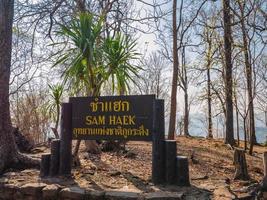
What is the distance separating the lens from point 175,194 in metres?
3.42

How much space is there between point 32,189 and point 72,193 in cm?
60

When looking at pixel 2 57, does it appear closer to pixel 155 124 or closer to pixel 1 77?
pixel 1 77

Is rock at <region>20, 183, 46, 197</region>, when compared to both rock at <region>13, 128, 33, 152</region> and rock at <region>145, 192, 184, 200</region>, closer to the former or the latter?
rock at <region>145, 192, 184, 200</region>

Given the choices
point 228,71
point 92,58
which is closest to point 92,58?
point 92,58

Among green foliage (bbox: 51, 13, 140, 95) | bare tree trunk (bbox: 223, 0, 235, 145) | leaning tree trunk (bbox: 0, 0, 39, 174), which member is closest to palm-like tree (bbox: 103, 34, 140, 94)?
green foliage (bbox: 51, 13, 140, 95)

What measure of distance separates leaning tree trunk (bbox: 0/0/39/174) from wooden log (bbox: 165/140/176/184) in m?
2.31

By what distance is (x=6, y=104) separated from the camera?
5.15 meters

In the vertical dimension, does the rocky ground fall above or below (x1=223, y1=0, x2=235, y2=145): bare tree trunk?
below

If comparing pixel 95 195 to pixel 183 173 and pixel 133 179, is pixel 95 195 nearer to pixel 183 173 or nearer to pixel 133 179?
pixel 133 179

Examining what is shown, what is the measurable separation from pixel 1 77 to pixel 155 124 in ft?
9.12

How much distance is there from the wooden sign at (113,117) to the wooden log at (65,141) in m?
0.07

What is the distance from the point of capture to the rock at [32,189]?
3.90 meters

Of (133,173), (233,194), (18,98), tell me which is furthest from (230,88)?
(18,98)

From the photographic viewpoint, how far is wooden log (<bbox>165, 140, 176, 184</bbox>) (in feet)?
13.1
